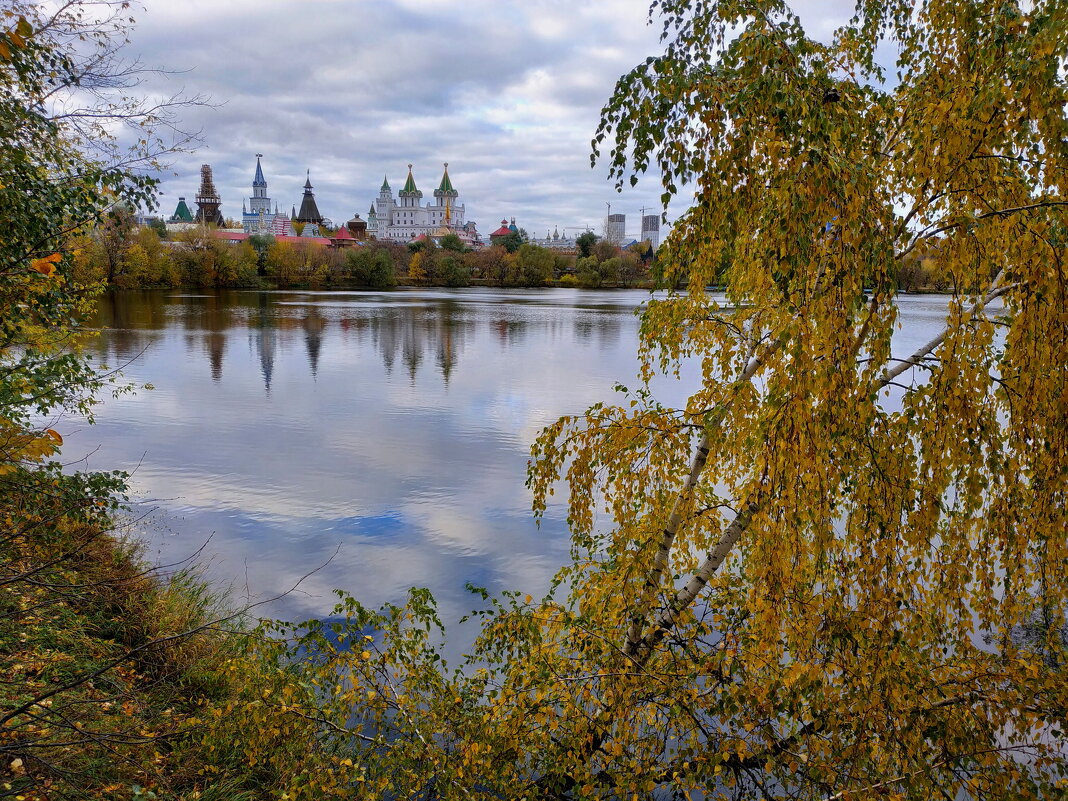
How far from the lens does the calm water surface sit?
32.6ft

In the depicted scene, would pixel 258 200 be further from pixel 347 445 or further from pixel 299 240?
pixel 347 445

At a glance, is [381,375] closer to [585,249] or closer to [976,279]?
[976,279]

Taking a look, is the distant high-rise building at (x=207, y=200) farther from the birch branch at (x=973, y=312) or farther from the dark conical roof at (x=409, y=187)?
the birch branch at (x=973, y=312)

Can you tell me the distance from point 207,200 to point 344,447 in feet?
466

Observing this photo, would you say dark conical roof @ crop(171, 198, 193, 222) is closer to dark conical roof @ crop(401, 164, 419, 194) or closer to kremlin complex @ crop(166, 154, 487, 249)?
kremlin complex @ crop(166, 154, 487, 249)

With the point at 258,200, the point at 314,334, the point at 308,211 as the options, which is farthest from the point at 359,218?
the point at 314,334

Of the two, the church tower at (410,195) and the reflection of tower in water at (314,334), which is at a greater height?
the church tower at (410,195)

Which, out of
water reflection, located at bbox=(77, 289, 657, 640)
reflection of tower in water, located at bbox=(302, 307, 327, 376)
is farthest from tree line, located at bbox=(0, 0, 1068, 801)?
reflection of tower in water, located at bbox=(302, 307, 327, 376)

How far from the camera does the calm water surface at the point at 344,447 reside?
9922mm

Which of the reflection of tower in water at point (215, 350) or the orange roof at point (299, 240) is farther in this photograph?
the orange roof at point (299, 240)

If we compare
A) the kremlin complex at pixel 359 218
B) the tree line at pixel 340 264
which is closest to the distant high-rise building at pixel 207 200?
the kremlin complex at pixel 359 218

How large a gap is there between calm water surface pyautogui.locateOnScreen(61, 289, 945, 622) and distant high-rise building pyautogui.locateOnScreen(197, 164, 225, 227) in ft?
378

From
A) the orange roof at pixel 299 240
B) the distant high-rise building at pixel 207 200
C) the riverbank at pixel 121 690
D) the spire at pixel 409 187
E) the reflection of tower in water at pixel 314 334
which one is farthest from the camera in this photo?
the spire at pixel 409 187

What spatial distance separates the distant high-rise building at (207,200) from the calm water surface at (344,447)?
115264 mm
